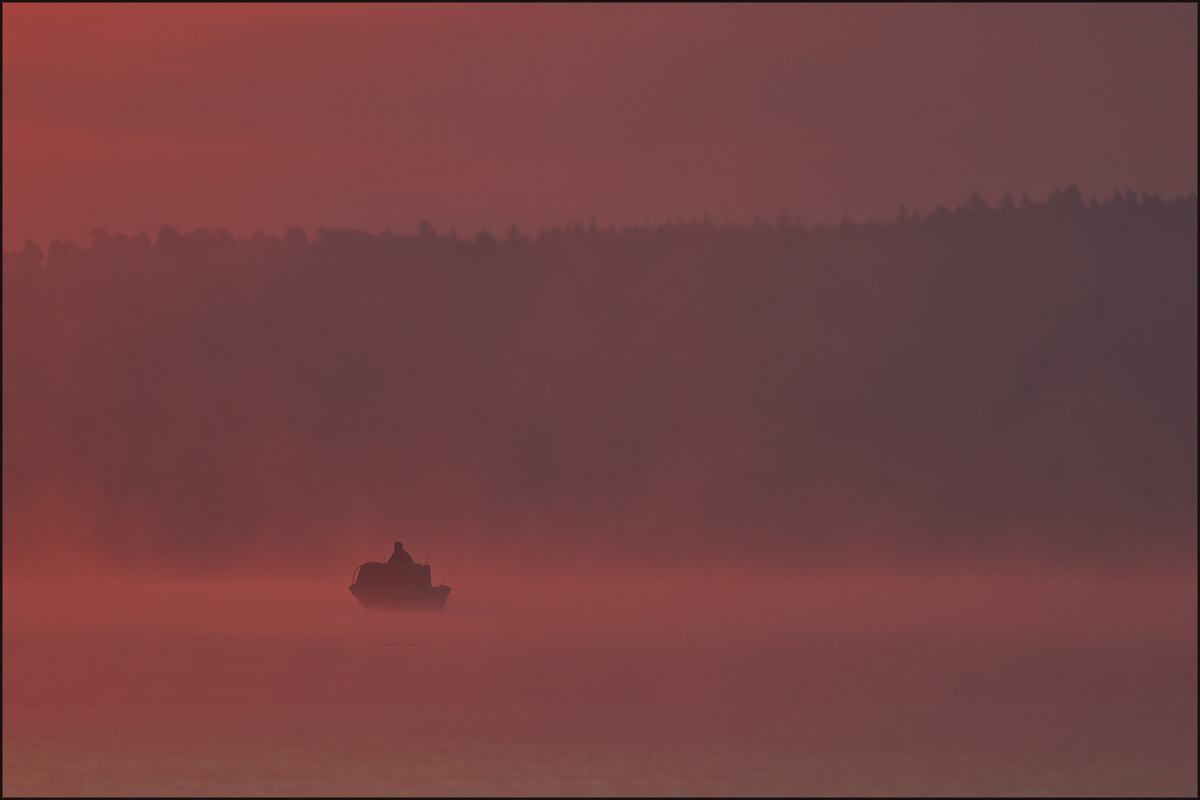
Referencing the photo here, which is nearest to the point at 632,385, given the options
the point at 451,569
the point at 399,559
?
the point at 451,569

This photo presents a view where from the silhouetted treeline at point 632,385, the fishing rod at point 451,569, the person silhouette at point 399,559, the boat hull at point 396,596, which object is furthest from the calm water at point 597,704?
the silhouetted treeline at point 632,385

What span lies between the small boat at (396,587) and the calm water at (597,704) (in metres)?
0.51

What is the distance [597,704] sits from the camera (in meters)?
31.2

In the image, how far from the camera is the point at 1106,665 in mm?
38188

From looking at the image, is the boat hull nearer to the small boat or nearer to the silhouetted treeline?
→ the small boat

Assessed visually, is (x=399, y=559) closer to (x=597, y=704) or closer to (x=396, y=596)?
(x=396, y=596)

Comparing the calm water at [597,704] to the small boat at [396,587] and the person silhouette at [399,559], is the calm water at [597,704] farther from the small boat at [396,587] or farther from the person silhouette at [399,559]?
the person silhouette at [399,559]

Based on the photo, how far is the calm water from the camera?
949 inches

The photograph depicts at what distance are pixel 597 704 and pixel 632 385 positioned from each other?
10295 centimetres

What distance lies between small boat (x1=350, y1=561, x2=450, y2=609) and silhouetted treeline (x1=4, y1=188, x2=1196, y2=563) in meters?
57.2

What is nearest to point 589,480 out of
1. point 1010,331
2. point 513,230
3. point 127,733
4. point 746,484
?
point 746,484

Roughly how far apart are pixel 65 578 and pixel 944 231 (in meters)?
75.9

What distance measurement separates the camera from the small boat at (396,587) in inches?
1984

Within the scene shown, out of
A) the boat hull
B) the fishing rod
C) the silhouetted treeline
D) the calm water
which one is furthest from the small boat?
the silhouetted treeline
